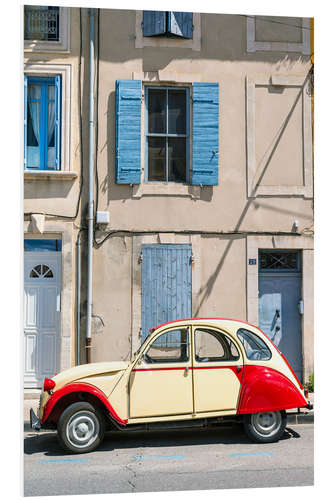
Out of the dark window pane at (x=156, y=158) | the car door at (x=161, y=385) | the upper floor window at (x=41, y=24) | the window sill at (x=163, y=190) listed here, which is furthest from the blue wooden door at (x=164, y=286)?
the upper floor window at (x=41, y=24)

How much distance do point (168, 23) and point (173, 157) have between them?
6.19 ft

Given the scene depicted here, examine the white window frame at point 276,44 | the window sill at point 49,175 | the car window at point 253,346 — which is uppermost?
the white window frame at point 276,44

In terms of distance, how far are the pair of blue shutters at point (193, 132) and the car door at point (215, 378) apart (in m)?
2.85

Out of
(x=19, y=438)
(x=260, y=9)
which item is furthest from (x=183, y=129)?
(x=19, y=438)

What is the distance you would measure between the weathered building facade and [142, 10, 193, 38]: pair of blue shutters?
18mm

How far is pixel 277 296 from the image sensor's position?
929 cm

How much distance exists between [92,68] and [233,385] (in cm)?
493

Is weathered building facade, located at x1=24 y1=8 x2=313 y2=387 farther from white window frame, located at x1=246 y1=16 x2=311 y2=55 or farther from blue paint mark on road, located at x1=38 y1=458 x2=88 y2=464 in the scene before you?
blue paint mark on road, located at x1=38 y1=458 x2=88 y2=464

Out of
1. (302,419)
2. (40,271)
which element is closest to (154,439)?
(302,419)

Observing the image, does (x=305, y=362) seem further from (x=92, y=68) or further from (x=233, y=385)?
(x=92, y=68)

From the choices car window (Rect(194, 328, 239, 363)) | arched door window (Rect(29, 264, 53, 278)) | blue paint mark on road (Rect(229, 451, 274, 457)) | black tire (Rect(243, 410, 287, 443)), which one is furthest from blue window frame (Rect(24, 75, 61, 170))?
blue paint mark on road (Rect(229, 451, 274, 457))

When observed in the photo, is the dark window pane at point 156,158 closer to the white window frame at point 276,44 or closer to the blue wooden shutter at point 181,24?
the blue wooden shutter at point 181,24

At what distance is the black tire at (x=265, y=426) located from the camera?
23.1 feet

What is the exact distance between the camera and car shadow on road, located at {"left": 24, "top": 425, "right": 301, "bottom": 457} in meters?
7.05
